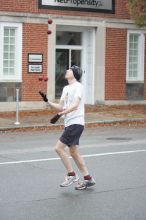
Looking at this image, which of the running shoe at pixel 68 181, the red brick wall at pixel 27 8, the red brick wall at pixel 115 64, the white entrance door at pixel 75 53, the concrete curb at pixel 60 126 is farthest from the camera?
the red brick wall at pixel 115 64

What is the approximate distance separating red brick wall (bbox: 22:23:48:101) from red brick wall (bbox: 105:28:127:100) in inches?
115

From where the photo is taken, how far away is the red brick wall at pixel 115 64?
1030 inches

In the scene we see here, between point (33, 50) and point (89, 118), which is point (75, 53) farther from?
point (89, 118)

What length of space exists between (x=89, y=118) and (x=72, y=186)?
1137cm

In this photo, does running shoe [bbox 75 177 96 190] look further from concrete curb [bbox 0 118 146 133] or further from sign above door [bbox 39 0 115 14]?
sign above door [bbox 39 0 115 14]

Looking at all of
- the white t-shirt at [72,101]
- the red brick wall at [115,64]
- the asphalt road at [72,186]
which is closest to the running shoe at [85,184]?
the asphalt road at [72,186]

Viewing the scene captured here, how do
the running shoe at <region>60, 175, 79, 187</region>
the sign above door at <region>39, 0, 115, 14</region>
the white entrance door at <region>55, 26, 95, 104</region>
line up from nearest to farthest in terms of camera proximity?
the running shoe at <region>60, 175, 79, 187</region>, the sign above door at <region>39, 0, 115, 14</region>, the white entrance door at <region>55, 26, 95, 104</region>

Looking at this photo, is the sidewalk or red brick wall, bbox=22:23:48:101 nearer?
the sidewalk

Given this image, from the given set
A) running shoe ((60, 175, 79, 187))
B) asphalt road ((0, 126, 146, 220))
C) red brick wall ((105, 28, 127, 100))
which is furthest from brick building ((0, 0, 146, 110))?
running shoe ((60, 175, 79, 187))

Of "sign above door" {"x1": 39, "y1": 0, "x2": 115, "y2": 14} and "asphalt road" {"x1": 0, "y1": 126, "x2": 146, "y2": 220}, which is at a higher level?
"sign above door" {"x1": 39, "y1": 0, "x2": 115, "y2": 14}

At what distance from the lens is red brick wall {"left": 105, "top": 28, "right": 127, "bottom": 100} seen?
1030 inches

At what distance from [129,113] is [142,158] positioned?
10.2m

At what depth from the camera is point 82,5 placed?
25.3 m

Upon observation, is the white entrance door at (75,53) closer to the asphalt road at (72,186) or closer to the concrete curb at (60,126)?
the concrete curb at (60,126)
